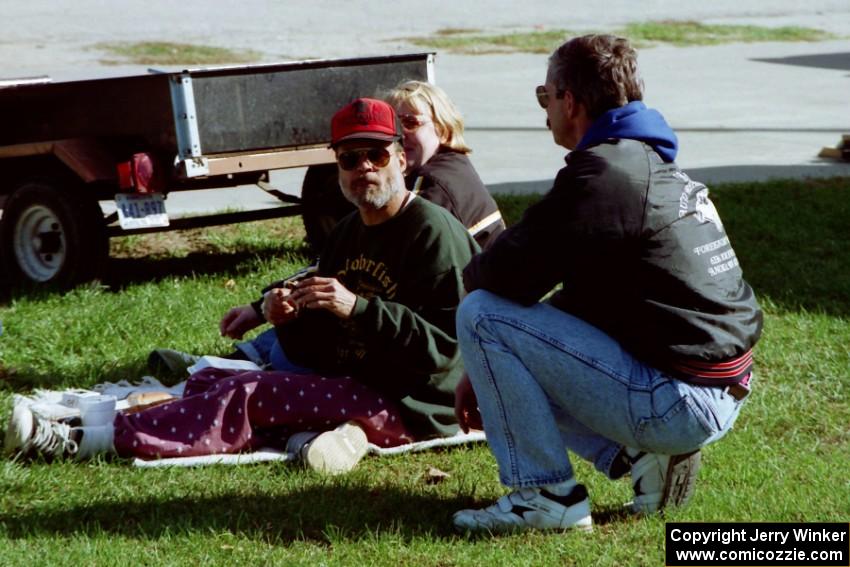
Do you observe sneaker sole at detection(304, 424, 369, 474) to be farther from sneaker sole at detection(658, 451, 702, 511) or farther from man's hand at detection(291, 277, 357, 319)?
sneaker sole at detection(658, 451, 702, 511)

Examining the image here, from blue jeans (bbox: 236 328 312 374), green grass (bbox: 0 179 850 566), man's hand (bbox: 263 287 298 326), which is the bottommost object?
green grass (bbox: 0 179 850 566)

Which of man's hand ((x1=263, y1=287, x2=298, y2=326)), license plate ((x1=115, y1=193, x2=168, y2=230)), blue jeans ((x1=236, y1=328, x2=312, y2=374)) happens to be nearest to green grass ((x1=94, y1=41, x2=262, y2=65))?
license plate ((x1=115, y1=193, x2=168, y2=230))

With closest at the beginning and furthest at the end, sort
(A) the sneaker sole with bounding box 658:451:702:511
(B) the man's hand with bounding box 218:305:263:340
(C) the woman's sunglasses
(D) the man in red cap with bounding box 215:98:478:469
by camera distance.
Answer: (A) the sneaker sole with bounding box 658:451:702:511 → (D) the man in red cap with bounding box 215:98:478:469 → (B) the man's hand with bounding box 218:305:263:340 → (C) the woman's sunglasses

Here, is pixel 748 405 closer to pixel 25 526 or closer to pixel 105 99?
pixel 25 526

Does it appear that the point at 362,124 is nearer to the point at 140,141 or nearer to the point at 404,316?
the point at 404,316

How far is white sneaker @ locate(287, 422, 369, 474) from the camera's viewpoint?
4.81m

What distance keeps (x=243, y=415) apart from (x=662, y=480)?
1.58 metres

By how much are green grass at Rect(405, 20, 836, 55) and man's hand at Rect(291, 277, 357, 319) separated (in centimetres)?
1730

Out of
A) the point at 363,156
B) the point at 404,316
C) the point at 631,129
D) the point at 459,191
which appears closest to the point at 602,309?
the point at 631,129

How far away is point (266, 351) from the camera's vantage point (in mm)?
6008

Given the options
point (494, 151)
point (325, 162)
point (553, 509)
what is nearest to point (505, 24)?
point (494, 151)

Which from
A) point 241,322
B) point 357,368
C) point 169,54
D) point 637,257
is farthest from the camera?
point 169,54

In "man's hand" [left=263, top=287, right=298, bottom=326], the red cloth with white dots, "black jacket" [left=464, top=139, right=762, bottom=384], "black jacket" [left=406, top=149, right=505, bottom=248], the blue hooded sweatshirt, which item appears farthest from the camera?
"black jacket" [left=406, top=149, right=505, bottom=248]

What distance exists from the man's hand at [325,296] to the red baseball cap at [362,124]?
607 mm
